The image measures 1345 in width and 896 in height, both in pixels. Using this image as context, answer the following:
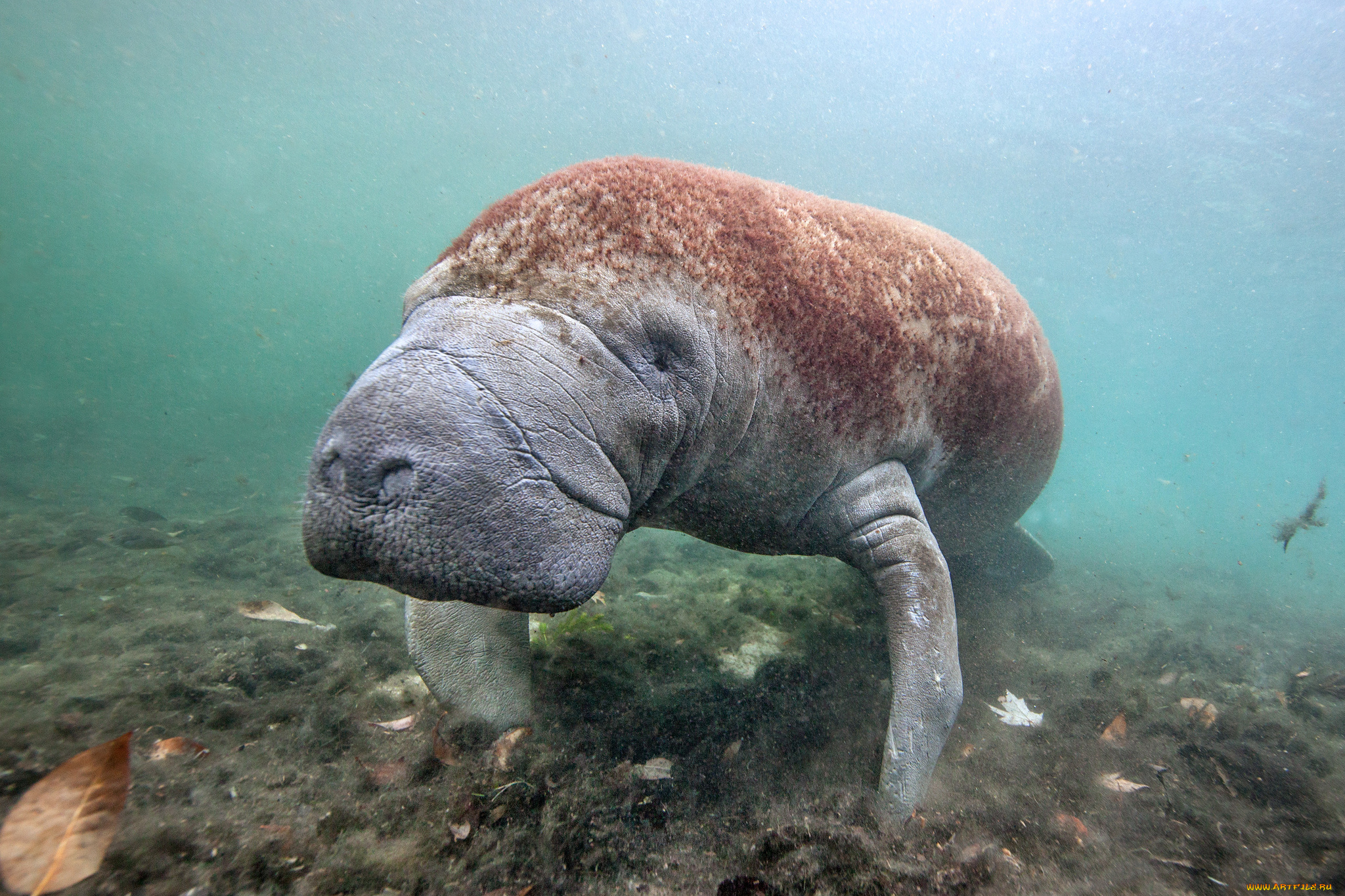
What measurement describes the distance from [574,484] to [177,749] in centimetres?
201

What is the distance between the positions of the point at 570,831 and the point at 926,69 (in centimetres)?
3909

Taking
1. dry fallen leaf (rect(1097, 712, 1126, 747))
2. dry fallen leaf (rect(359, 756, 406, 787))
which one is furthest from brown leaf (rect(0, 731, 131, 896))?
dry fallen leaf (rect(1097, 712, 1126, 747))

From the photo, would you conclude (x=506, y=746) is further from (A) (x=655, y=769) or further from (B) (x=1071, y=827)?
(B) (x=1071, y=827)

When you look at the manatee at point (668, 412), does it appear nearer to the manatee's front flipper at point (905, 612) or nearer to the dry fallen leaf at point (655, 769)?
the manatee's front flipper at point (905, 612)

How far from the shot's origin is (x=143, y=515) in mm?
9305

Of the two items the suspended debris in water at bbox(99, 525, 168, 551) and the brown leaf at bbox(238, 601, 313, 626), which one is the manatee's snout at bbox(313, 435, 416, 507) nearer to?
the brown leaf at bbox(238, 601, 313, 626)

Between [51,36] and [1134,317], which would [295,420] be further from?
[1134,317]

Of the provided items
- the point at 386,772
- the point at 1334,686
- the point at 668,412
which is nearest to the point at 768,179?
the point at 668,412

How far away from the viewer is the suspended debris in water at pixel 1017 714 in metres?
3.22

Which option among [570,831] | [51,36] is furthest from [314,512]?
[51,36]

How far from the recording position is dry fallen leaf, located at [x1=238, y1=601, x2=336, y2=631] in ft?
12.8

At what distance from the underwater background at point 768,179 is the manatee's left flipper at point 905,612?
27 centimetres

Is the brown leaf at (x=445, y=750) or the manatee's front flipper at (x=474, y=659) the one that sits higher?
the manatee's front flipper at (x=474, y=659)

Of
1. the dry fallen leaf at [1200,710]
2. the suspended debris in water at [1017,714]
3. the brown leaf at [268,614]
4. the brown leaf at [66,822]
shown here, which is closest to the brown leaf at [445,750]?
the brown leaf at [66,822]
